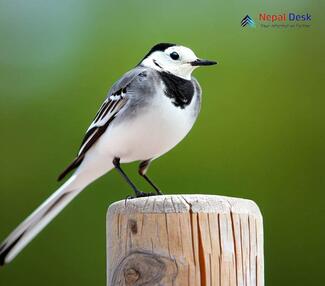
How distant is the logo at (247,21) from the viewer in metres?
4.39

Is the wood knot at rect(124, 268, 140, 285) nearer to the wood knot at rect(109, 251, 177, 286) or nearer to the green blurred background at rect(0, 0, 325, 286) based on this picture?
the wood knot at rect(109, 251, 177, 286)

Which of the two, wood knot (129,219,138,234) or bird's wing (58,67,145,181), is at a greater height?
bird's wing (58,67,145,181)

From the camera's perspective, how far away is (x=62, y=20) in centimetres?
470

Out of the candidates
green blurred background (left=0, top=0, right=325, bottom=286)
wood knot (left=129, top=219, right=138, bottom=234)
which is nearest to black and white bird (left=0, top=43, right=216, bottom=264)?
green blurred background (left=0, top=0, right=325, bottom=286)

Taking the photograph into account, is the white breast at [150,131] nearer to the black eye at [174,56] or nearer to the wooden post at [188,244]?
the black eye at [174,56]

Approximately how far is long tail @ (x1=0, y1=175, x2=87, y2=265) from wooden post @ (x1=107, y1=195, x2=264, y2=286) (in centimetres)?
122

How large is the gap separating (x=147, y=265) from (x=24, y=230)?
1.36 m

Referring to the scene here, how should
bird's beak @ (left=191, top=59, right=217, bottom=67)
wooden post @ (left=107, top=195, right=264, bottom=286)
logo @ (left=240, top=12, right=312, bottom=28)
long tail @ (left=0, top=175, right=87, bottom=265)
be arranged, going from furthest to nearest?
logo @ (left=240, top=12, right=312, bottom=28), bird's beak @ (left=191, top=59, right=217, bottom=67), long tail @ (left=0, top=175, right=87, bottom=265), wooden post @ (left=107, top=195, right=264, bottom=286)

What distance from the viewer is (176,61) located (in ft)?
11.4

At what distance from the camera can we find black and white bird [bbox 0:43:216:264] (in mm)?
3238

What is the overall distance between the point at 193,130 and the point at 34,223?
1.50 m

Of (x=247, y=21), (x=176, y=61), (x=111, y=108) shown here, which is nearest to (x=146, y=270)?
(x=111, y=108)

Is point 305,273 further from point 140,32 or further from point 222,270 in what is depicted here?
point 222,270

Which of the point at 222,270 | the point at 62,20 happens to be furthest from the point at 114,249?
the point at 62,20
